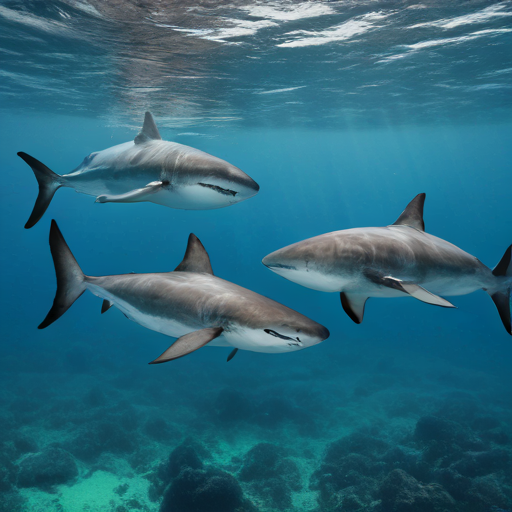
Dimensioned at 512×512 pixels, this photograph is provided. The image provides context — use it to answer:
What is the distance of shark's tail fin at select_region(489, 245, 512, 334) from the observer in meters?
4.80

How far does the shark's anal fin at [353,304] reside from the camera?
Result: 366 cm

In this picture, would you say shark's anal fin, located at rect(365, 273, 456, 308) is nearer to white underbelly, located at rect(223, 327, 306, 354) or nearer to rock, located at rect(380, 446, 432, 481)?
white underbelly, located at rect(223, 327, 306, 354)

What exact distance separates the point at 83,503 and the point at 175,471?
335cm

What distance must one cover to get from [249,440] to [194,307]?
1714 centimetres

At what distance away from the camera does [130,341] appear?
38594mm

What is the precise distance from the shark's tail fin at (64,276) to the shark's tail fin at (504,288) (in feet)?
17.8

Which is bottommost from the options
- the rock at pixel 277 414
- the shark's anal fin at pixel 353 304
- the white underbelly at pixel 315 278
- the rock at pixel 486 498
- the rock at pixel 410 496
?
the rock at pixel 277 414

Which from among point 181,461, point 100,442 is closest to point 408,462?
point 181,461

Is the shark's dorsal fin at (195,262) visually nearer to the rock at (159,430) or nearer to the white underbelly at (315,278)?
the white underbelly at (315,278)

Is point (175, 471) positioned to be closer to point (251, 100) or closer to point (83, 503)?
point (83, 503)

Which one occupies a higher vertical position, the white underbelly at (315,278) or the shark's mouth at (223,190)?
the shark's mouth at (223,190)

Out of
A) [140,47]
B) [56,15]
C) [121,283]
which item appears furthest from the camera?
[140,47]

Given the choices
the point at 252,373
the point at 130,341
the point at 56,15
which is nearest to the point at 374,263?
the point at 56,15

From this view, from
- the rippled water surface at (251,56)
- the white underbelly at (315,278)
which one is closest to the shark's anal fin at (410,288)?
the white underbelly at (315,278)
